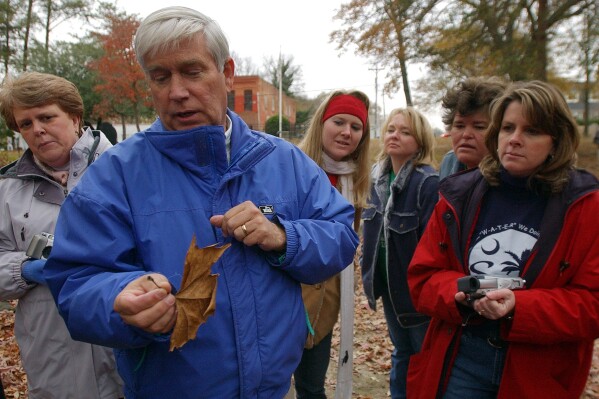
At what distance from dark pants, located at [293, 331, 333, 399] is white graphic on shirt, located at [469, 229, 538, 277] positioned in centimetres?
131

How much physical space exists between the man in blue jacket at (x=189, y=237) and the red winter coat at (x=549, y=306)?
0.81 m

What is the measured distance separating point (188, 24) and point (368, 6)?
60.0 ft

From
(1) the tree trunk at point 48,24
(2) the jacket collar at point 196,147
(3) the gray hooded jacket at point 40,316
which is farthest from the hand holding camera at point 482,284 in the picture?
(1) the tree trunk at point 48,24

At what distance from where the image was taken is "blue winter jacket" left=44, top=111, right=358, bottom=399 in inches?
59.1

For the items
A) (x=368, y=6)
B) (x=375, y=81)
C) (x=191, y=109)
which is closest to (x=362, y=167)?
(x=191, y=109)

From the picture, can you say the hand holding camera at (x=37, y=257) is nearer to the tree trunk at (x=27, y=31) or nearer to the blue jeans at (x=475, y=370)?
the blue jeans at (x=475, y=370)

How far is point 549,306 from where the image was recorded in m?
1.96

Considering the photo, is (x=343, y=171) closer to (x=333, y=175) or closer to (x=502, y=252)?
(x=333, y=175)

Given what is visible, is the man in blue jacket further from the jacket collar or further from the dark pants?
the dark pants

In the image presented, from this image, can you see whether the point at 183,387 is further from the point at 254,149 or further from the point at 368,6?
the point at 368,6

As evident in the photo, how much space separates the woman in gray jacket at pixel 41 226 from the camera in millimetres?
2354

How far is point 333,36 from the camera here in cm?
1970

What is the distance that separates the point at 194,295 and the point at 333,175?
2.13 m

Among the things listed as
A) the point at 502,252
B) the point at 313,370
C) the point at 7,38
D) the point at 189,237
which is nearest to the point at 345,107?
the point at 502,252
